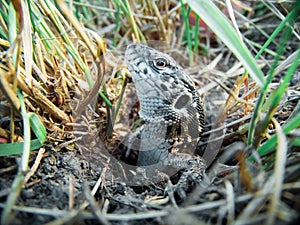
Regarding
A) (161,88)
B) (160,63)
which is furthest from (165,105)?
(160,63)

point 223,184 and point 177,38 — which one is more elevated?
point 177,38

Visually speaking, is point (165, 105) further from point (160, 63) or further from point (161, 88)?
point (160, 63)

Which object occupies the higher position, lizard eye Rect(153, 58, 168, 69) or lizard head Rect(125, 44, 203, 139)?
lizard eye Rect(153, 58, 168, 69)

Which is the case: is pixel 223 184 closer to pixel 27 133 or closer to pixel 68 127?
pixel 27 133

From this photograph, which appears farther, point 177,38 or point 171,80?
point 177,38

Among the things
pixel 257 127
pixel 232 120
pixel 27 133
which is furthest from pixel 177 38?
pixel 27 133

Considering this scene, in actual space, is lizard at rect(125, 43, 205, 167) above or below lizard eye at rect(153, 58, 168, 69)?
below
